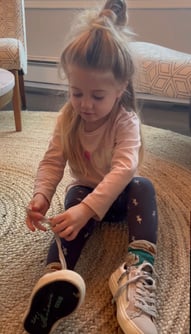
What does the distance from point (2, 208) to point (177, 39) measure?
54.3 inches

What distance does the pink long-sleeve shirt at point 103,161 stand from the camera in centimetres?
98

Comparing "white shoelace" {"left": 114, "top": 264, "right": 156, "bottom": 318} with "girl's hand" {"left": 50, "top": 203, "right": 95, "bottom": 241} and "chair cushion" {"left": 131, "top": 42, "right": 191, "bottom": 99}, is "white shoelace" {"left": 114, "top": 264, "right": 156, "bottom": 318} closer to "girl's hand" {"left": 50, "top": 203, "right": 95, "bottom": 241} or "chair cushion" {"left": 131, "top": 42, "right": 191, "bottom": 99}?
"girl's hand" {"left": 50, "top": 203, "right": 95, "bottom": 241}

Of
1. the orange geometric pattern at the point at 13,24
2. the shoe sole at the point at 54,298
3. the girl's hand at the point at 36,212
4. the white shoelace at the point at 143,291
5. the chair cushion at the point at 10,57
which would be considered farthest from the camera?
the orange geometric pattern at the point at 13,24

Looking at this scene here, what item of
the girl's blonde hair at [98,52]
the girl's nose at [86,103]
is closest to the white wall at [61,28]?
the girl's blonde hair at [98,52]

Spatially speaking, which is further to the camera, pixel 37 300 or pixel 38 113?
pixel 38 113

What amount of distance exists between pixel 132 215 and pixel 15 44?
1153 millimetres

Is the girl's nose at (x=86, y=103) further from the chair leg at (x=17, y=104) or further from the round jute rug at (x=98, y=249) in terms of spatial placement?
the chair leg at (x=17, y=104)

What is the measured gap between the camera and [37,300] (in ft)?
2.66

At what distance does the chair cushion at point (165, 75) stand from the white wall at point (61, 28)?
0.61m

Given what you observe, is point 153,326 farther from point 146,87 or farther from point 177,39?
point 177,39

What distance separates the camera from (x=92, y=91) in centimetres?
97

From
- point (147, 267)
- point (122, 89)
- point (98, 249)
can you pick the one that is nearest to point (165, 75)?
point (122, 89)

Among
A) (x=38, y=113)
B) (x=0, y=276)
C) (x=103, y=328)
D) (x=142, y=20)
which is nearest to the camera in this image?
(x=103, y=328)

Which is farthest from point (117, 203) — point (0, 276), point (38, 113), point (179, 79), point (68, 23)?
point (68, 23)
